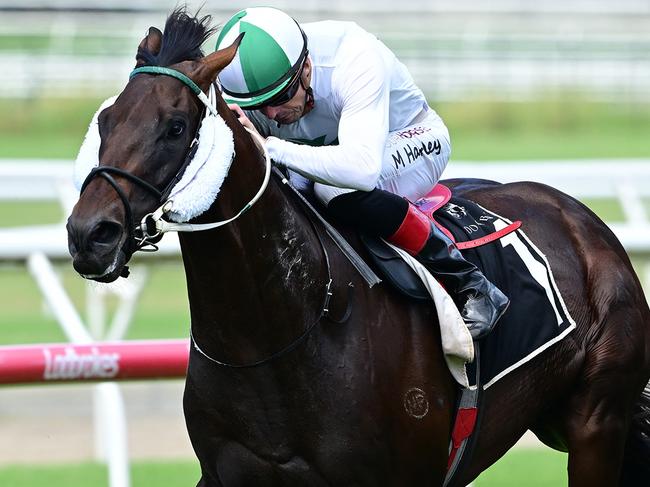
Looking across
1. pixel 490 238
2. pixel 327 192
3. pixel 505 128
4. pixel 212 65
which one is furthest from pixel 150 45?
pixel 505 128

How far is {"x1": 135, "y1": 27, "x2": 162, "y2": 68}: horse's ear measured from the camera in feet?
11.3

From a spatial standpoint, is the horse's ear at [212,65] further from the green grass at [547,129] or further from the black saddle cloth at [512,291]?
the green grass at [547,129]

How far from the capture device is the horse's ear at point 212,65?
339cm

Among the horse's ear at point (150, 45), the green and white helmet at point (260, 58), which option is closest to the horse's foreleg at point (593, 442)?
the green and white helmet at point (260, 58)

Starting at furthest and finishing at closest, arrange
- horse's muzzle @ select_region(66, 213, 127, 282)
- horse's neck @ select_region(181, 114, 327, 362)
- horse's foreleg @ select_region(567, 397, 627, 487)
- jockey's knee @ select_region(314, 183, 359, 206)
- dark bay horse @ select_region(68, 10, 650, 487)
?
horse's foreleg @ select_region(567, 397, 627, 487)
jockey's knee @ select_region(314, 183, 359, 206)
horse's neck @ select_region(181, 114, 327, 362)
dark bay horse @ select_region(68, 10, 650, 487)
horse's muzzle @ select_region(66, 213, 127, 282)

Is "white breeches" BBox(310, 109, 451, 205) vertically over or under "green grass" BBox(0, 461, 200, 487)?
over

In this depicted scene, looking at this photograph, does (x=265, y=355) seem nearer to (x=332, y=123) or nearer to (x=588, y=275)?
(x=332, y=123)

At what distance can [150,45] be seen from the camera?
11.4ft

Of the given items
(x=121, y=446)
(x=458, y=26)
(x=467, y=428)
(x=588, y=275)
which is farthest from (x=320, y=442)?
(x=458, y=26)

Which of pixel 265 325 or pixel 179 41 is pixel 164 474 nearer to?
pixel 265 325

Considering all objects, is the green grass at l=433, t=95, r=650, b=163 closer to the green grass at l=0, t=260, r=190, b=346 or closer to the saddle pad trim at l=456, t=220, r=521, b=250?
the green grass at l=0, t=260, r=190, b=346

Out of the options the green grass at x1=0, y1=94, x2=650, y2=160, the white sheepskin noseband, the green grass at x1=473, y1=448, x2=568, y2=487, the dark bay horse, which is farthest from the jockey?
the green grass at x1=0, y1=94, x2=650, y2=160

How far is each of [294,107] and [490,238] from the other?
0.82 metres

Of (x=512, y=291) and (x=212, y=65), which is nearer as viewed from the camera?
(x=212, y=65)
